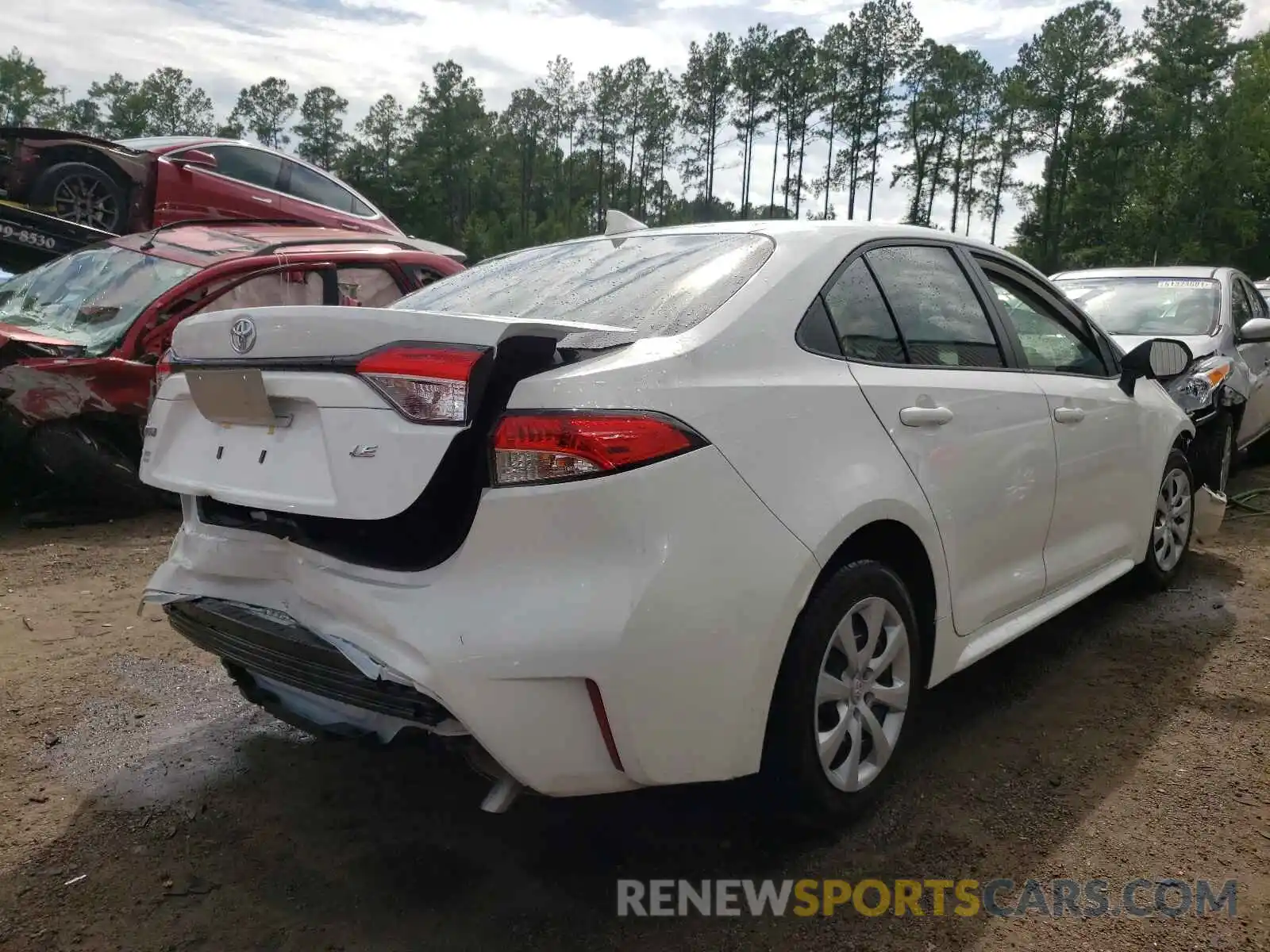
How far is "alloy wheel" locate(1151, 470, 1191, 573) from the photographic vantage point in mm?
4441

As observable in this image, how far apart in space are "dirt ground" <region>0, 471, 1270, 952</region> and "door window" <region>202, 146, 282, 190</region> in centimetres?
621

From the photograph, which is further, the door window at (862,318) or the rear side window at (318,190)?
the rear side window at (318,190)

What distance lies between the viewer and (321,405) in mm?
2154

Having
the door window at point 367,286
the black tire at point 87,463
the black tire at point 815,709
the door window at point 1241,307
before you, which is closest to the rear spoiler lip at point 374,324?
the black tire at point 815,709

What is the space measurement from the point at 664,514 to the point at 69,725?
2405 millimetres

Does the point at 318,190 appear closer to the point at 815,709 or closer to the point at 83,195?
the point at 83,195

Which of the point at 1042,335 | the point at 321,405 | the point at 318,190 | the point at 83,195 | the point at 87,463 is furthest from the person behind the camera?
the point at 318,190

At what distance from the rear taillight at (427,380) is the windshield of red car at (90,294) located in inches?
174

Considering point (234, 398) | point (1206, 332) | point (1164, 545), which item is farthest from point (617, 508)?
point (1206, 332)

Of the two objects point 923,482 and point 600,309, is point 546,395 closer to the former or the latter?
point 600,309

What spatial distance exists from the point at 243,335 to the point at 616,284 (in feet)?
3.15

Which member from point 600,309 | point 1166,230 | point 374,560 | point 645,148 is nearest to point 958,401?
point 600,309

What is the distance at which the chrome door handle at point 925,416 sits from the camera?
2590 millimetres

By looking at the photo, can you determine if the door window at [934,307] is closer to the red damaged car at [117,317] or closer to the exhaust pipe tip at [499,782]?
the exhaust pipe tip at [499,782]
